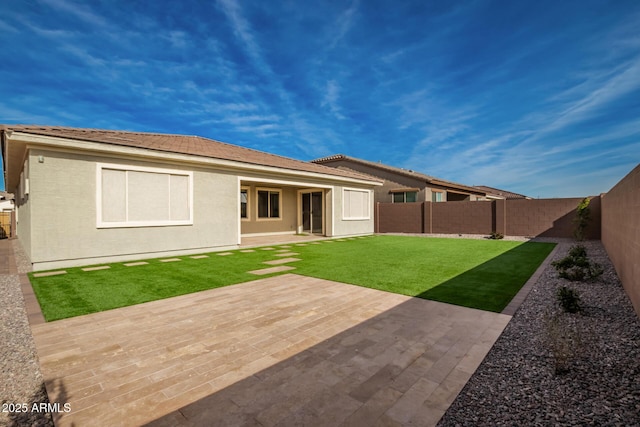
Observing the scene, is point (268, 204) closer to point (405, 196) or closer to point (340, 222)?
point (340, 222)

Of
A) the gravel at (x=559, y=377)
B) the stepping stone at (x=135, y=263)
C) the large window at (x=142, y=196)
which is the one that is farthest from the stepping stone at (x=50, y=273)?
the gravel at (x=559, y=377)

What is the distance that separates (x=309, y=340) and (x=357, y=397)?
43.3 inches

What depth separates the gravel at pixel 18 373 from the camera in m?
2.09

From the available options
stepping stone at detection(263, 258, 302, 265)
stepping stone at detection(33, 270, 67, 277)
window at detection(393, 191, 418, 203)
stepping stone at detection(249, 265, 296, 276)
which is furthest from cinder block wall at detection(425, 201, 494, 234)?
stepping stone at detection(33, 270, 67, 277)

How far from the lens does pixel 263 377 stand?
2.55m

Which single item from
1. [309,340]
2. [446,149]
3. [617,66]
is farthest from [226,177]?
[446,149]

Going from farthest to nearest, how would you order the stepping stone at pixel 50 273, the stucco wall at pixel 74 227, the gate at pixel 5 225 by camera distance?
the gate at pixel 5 225
the stucco wall at pixel 74 227
the stepping stone at pixel 50 273

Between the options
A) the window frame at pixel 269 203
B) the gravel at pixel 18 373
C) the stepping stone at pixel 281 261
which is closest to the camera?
the gravel at pixel 18 373

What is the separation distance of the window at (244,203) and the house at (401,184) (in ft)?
30.6

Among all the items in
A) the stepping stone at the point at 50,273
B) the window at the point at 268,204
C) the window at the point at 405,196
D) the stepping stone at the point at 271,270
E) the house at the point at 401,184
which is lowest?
the stepping stone at the point at 271,270

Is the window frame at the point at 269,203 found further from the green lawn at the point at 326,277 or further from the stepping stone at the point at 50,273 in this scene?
the stepping stone at the point at 50,273

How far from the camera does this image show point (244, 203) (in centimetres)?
1471

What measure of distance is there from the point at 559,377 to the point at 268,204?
14.0 m

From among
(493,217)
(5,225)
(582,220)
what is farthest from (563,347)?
(5,225)
